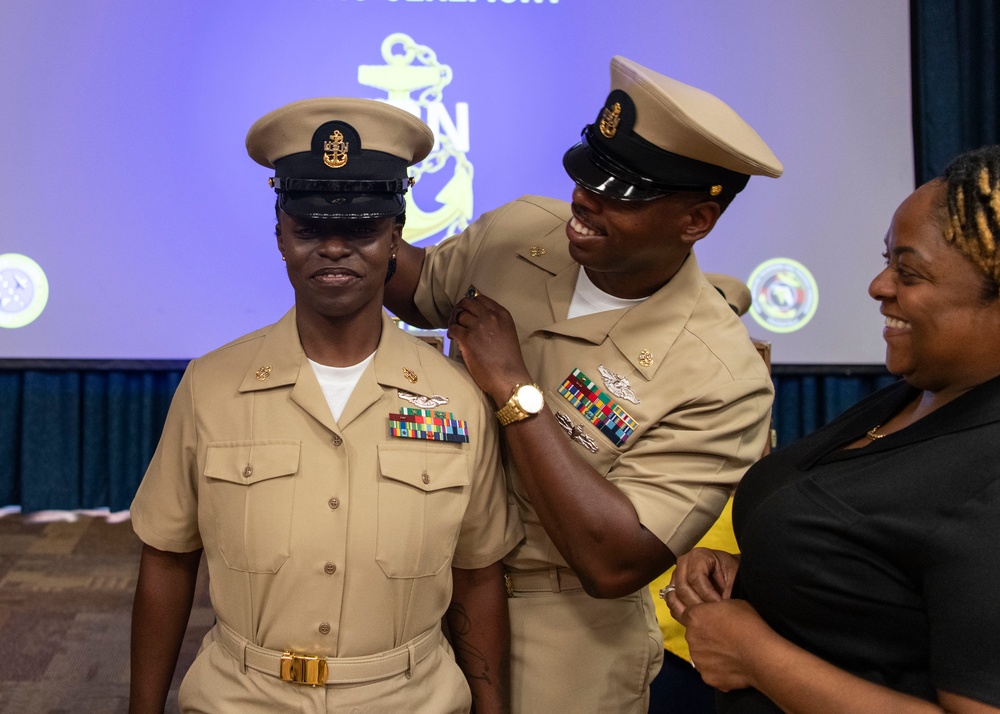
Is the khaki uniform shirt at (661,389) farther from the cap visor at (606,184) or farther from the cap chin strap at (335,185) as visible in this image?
the cap chin strap at (335,185)

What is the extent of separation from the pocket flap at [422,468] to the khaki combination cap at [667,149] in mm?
505

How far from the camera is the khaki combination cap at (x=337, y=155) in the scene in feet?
4.55

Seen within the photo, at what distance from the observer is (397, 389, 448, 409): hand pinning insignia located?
146cm

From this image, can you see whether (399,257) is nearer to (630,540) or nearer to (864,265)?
(630,540)

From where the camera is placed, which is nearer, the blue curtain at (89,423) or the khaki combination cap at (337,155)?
the khaki combination cap at (337,155)

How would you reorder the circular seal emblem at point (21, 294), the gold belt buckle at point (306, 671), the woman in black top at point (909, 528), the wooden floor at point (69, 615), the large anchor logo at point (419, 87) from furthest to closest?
the circular seal emblem at point (21, 294) → the large anchor logo at point (419, 87) → the wooden floor at point (69, 615) → the gold belt buckle at point (306, 671) → the woman in black top at point (909, 528)

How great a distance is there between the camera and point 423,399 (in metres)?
1.48

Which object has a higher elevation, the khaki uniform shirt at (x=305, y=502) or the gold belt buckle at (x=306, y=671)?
the khaki uniform shirt at (x=305, y=502)

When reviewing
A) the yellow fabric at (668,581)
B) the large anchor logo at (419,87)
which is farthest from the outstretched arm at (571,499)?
→ the large anchor logo at (419,87)

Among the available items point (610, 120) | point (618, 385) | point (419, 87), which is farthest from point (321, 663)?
point (419, 87)

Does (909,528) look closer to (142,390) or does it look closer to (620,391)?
(620,391)

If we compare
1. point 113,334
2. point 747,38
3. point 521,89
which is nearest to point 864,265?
point 747,38

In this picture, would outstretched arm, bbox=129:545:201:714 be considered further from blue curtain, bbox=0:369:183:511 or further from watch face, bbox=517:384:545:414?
blue curtain, bbox=0:369:183:511

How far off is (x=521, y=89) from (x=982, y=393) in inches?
121
